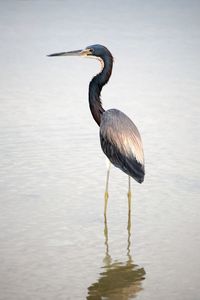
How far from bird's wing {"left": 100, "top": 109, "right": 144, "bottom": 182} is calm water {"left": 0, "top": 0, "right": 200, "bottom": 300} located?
1.52ft

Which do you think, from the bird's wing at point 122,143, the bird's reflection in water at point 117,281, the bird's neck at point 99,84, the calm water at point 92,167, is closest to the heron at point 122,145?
the bird's wing at point 122,143

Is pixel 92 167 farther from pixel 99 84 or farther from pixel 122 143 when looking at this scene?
pixel 122 143

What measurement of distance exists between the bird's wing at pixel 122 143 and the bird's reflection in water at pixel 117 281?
109 centimetres

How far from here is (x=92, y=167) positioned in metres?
9.74

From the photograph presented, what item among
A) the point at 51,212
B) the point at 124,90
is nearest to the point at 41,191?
the point at 51,212

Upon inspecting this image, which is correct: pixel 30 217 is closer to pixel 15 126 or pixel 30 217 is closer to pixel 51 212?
pixel 51 212

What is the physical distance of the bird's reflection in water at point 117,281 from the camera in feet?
21.7

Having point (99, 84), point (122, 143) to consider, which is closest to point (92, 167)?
point (99, 84)

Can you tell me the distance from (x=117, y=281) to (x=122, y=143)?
1.91 m

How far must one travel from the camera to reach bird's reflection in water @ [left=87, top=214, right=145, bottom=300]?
661 centimetres

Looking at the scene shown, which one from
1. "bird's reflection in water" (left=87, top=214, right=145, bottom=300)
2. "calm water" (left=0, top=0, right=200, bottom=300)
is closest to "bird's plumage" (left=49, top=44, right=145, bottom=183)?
"calm water" (left=0, top=0, right=200, bottom=300)

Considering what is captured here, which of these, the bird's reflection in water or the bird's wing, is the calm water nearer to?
the bird's reflection in water

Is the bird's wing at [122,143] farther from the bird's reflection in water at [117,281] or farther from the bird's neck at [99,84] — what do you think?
the bird's reflection in water at [117,281]

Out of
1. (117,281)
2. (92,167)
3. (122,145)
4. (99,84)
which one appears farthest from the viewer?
(92,167)
